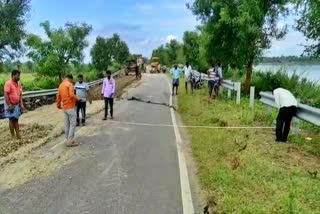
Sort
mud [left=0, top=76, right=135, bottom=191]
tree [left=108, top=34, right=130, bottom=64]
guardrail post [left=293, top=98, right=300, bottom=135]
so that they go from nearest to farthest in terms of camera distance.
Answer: mud [left=0, top=76, right=135, bottom=191]
guardrail post [left=293, top=98, right=300, bottom=135]
tree [left=108, top=34, right=130, bottom=64]

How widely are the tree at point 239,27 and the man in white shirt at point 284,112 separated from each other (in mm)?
11689

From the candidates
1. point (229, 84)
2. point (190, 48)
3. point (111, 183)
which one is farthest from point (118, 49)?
point (111, 183)

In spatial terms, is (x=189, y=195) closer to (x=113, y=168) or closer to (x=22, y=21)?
(x=113, y=168)

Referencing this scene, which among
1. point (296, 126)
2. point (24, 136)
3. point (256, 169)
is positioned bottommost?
point (24, 136)

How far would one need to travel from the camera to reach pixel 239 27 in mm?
23391

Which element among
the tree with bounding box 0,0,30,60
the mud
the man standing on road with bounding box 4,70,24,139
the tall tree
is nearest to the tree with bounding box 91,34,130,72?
the tall tree

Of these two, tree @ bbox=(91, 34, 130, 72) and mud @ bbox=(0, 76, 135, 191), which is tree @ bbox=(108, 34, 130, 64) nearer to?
tree @ bbox=(91, 34, 130, 72)

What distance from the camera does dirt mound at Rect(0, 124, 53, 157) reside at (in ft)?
38.6

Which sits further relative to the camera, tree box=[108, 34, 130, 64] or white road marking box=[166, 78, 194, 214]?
tree box=[108, 34, 130, 64]

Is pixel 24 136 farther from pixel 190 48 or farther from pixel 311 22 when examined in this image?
pixel 190 48

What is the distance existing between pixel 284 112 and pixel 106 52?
2329 inches

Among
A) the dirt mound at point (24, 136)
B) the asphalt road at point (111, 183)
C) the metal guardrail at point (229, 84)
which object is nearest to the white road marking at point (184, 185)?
the asphalt road at point (111, 183)

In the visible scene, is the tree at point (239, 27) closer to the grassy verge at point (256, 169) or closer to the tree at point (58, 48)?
the grassy verge at point (256, 169)

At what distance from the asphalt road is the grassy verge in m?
0.68
